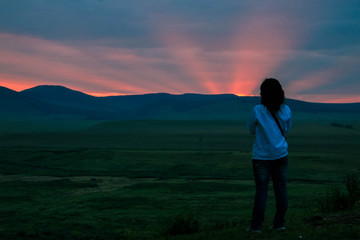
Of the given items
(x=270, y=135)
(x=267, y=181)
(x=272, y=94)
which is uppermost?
(x=272, y=94)

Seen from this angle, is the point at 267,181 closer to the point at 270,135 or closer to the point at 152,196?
the point at 270,135

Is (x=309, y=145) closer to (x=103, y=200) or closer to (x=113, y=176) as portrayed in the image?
(x=113, y=176)

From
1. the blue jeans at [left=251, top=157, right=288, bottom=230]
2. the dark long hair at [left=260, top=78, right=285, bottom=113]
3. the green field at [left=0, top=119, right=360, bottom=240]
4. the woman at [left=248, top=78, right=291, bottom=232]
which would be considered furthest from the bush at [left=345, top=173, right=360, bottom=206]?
the dark long hair at [left=260, top=78, right=285, bottom=113]

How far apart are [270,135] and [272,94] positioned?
62 centimetres

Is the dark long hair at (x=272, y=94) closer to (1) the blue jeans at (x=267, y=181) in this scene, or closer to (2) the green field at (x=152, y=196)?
(1) the blue jeans at (x=267, y=181)

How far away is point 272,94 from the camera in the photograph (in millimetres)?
6719

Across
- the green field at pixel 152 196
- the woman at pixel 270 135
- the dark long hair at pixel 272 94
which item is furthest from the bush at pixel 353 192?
the dark long hair at pixel 272 94

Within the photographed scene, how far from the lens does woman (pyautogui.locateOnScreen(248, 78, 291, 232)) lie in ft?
21.6

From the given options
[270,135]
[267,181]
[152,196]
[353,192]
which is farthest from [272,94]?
[152,196]

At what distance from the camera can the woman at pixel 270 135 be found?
6.58m

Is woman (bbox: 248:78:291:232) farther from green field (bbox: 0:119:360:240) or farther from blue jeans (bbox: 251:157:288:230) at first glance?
green field (bbox: 0:119:360:240)

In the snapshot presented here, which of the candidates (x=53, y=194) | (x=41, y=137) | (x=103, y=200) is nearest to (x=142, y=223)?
(x=103, y=200)

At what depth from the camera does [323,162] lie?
4847 cm

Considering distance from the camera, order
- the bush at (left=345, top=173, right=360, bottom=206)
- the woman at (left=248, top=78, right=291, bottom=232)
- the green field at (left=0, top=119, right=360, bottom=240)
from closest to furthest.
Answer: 1. the woman at (left=248, top=78, right=291, bottom=232)
2. the green field at (left=0, top=119, right=360, bottom=240)
3. the bush at (left=345, top=173, right=360, bottom=206)
